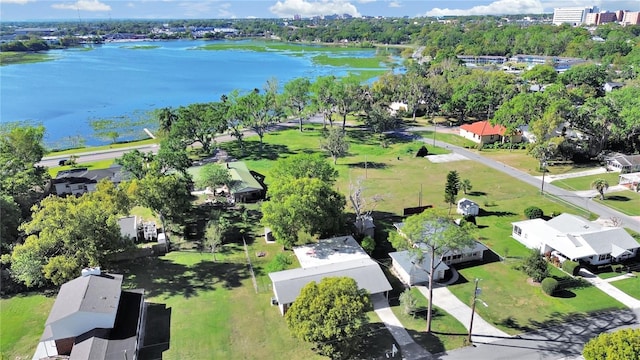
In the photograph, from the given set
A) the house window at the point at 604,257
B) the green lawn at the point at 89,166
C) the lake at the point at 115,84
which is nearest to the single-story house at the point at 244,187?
the green lawn at the point at 89,166

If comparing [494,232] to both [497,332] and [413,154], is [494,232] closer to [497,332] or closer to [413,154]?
[497,332]

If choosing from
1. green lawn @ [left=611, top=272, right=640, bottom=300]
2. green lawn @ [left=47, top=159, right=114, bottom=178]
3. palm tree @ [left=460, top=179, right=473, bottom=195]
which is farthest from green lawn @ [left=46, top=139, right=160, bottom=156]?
green lawn @ [left=611, top=272, right=640, bottom=300]

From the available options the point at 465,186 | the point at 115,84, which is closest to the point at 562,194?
the point at 465,186

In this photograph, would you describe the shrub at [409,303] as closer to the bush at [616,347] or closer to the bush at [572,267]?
the bush at [616,347]

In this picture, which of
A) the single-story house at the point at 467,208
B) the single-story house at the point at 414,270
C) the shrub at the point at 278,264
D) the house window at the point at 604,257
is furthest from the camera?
the single-story house at the point at 467,208

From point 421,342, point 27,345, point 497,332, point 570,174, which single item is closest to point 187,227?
point 27,345

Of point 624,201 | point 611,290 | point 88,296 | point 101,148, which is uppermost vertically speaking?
point 101,148

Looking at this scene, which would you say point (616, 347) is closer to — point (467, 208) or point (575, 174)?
point (467, 208)
